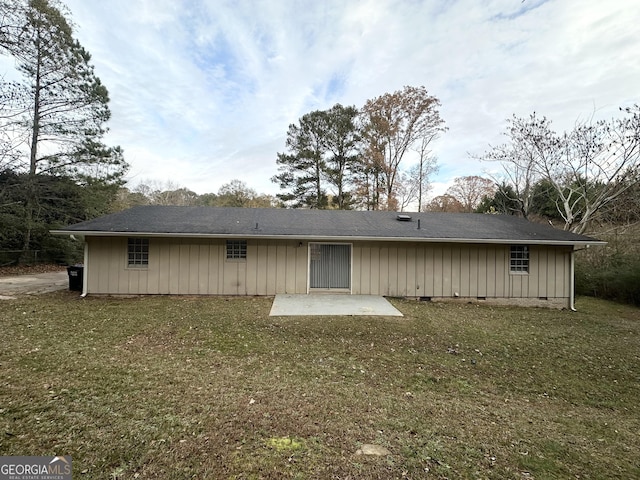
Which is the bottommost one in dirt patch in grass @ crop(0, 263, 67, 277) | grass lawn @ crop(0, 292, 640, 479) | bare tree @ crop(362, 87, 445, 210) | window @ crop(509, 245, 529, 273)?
grass lawn @ crop(0, 292, 640, 479)

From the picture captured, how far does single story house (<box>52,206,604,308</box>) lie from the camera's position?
8148 millimetres

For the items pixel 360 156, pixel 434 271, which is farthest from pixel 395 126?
pixel 434 271

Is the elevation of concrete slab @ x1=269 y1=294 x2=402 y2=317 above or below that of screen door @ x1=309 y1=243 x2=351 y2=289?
below

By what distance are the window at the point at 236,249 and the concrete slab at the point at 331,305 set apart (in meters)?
1.63

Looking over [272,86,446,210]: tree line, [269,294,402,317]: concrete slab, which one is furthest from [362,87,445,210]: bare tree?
[269,294,402,317]: concrete slab

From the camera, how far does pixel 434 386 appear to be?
356cm

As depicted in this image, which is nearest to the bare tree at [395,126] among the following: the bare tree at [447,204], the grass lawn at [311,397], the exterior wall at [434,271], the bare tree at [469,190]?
the bare tree at [447,204]

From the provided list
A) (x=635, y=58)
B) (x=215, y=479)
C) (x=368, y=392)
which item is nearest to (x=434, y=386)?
(x=368, y=392)

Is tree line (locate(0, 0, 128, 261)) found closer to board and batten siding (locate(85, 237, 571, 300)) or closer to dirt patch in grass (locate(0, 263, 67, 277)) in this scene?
dirt patch in grass (locate(0, 263, 67, 277))

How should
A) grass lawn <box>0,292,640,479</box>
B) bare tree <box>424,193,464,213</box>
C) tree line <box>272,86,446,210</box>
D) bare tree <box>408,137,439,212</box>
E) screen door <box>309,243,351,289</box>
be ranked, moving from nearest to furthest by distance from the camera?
grass lawn <box>0,292,640,479</box> < screen door <box>309,243,351,289</box> < tree line <box>272,86,446,210</box> < bare tree <box>408,137,439,212</box> < bare tree <box>424,193,464,213</box>

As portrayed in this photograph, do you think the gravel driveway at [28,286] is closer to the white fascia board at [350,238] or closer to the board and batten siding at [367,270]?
the white fascia board at [350,238]

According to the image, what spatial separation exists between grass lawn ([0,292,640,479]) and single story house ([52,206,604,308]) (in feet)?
7.32

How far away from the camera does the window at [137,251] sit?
8.23 m

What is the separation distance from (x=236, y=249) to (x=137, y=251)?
277cm
